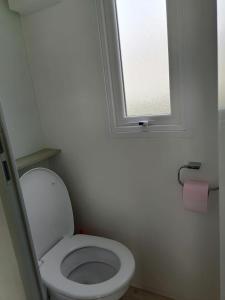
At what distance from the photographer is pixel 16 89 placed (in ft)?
4.89

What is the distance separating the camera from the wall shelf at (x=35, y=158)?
1.40 metres

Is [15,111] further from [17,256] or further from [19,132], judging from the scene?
[17,256]

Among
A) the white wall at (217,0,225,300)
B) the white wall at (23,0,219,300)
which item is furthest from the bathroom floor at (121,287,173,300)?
the white wall at (217,0,225,300)

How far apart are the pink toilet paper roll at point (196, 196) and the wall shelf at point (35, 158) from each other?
0.89m

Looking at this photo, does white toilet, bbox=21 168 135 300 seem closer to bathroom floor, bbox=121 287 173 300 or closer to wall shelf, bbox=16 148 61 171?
wall shelf, bbox=16 148 61 171

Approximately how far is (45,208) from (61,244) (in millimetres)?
252

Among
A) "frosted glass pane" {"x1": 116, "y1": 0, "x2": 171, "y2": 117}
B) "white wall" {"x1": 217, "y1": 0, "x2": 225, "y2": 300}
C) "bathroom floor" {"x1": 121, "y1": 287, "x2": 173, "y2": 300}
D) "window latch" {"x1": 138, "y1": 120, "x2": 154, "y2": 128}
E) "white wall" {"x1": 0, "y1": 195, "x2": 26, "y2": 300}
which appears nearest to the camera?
"white wall" {"x1": 0, "y1": 195, "x2": 26, "y2": 300}

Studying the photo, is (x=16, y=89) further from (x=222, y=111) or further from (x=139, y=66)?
(x=222, y=111)

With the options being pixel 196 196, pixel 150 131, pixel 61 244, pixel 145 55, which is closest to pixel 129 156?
pixel 150 131

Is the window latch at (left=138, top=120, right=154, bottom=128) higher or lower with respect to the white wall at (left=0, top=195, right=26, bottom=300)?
higher

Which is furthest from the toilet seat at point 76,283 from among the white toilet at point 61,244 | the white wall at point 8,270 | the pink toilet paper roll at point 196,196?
the white wall at point 8,270

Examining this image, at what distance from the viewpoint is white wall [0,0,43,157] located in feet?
4.61

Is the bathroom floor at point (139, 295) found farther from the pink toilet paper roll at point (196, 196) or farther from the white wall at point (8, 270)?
the white wall at point (8, 270)

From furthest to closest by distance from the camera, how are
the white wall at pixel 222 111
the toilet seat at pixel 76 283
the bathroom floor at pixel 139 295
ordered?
1. the bathroom floor at pixel 139 295
2. the toilet seat at pixel 76 283
3. the white wall at pixel 222 111
